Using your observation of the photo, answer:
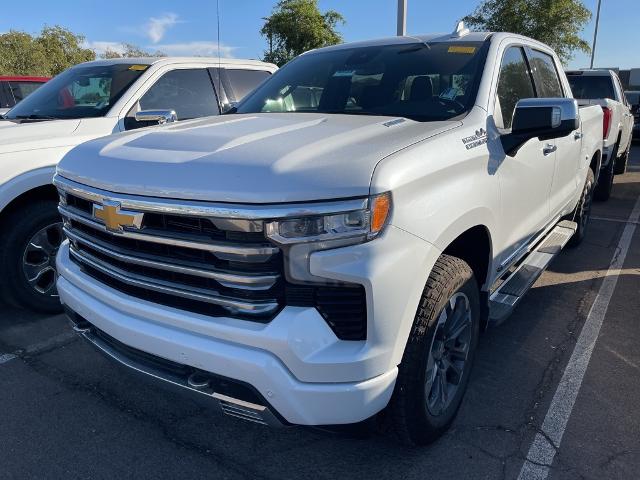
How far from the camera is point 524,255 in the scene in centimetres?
382

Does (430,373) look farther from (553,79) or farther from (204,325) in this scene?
(553,79)

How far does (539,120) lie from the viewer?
273 cm

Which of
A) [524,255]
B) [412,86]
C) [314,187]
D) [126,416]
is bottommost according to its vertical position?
[126,416]

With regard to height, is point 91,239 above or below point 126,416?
above

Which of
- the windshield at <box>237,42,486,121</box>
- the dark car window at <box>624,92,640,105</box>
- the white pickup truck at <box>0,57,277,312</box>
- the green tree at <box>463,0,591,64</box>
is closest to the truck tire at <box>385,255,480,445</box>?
the windshield at <box>237,42,486,121</box>

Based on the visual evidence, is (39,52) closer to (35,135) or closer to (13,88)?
(13,88)

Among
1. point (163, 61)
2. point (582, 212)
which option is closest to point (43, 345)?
point (163, 61)

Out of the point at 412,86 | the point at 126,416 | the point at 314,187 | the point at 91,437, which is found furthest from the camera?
the point at 412,86

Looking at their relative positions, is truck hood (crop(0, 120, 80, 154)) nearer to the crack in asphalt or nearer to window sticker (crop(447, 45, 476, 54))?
the crack in asphalt

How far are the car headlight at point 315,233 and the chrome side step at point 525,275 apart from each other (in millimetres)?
1393

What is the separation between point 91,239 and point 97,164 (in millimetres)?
356

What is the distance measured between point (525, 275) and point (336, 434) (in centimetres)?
210

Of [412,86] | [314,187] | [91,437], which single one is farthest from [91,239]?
[412,86]

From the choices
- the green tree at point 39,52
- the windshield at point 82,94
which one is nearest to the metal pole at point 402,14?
the windshield at point 82,94
